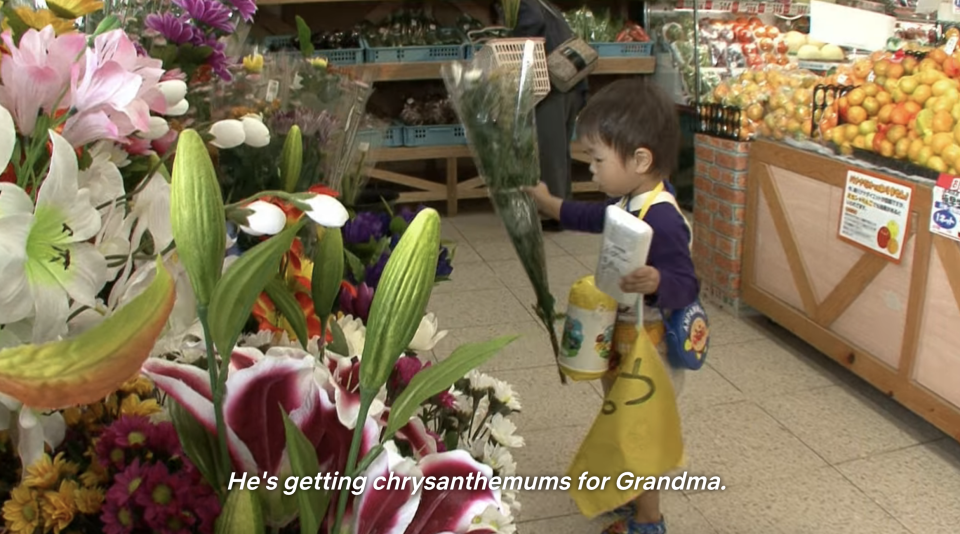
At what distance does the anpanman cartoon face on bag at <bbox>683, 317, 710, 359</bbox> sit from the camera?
183cm

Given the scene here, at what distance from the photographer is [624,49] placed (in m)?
5.02

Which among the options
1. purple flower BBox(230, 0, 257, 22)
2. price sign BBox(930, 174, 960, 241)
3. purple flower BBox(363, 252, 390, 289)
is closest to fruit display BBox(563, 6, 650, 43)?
price sign BBox(930, 174, 960, 241)

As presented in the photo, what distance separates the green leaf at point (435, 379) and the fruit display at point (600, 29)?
4.74 meters

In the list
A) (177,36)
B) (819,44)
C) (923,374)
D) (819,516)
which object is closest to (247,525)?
(177,36)

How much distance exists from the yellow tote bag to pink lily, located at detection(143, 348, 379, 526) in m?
1.24

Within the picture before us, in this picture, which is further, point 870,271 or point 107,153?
point 870,271

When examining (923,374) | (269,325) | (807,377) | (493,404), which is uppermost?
(269,325)

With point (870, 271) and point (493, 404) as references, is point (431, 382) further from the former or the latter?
point (870, 271)

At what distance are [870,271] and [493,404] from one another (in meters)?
2.14

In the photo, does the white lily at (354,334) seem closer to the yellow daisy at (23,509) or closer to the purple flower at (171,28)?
the yellow daisy at (23,509)

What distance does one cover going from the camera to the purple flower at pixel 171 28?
38.0 inches

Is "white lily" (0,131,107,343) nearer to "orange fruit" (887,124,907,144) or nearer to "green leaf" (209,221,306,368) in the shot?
"green leaf" (209,221,306,368)

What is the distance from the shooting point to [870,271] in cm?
261

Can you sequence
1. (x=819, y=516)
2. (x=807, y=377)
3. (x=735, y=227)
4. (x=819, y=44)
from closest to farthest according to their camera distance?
(x=819, y=516)
(x=807, y=377)
(x=735, y=227)
(x=819, y=44)
